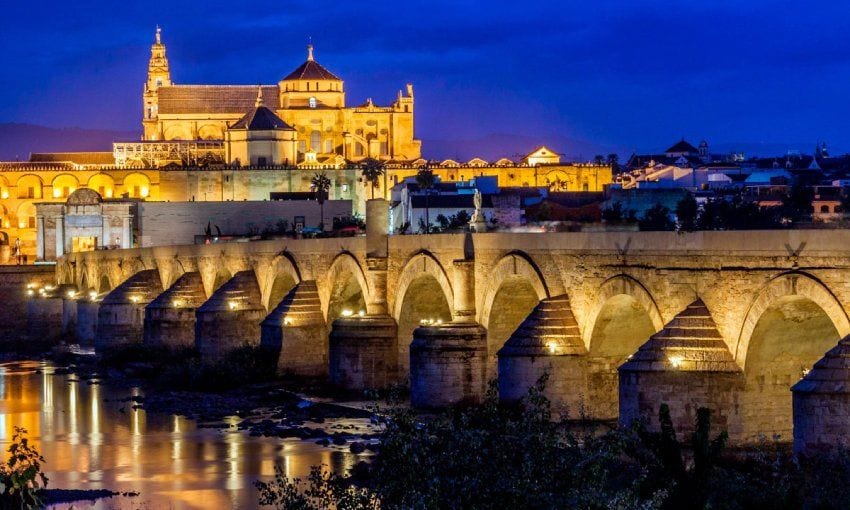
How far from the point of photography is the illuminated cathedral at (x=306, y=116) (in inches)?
4604

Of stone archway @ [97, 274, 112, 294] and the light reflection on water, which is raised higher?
stone archway @ [97, 274, 112, 294]

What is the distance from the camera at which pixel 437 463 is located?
42.8ft

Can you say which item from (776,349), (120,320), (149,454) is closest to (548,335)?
(776,349)

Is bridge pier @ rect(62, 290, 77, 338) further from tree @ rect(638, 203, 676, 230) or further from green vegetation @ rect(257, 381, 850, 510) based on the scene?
green vegetation @ rect(257, 381, 850, 510)

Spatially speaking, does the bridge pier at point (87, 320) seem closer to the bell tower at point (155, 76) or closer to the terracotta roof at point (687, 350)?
the terracotta roof at point (687, 350)

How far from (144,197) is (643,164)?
167 feet

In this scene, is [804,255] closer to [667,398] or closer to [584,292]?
[667,398]

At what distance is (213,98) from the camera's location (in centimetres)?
12544

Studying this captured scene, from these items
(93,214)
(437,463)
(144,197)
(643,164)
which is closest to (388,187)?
(144,197)

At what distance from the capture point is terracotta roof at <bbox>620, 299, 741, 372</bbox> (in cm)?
2153

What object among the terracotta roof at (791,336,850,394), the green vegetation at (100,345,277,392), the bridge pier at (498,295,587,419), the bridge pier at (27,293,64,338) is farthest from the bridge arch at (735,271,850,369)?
the bridge pier at (27,293,64,338)

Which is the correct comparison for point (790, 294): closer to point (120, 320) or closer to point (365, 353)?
point (365, 353)

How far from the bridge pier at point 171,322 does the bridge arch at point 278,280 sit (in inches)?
148

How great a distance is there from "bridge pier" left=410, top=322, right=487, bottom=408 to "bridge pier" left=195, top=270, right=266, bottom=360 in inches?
504
